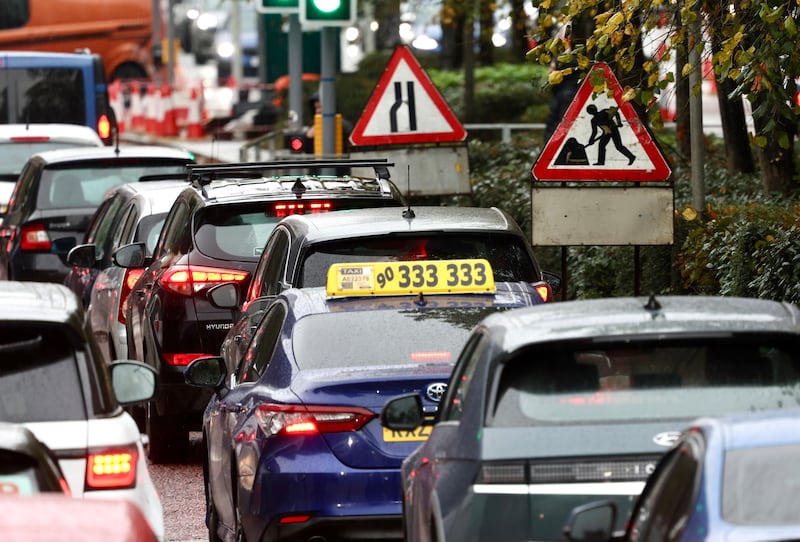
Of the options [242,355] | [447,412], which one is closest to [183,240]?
[242,355]

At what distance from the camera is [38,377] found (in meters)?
6.25

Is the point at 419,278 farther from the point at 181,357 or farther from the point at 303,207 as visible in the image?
the point at 181,357

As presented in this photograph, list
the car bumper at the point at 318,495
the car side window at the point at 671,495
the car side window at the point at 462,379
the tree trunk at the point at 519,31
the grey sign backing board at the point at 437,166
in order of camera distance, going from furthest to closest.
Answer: the tree trunk at the point at 519,31 → the grey sign backing board at the point at 437,166 → the car bumper at the point at 318,495 → the car side window at the point at 462,379 → the car side window at the point at 671,495

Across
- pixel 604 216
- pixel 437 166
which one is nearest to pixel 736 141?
pixel 437 166

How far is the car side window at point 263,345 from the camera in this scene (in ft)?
27.1

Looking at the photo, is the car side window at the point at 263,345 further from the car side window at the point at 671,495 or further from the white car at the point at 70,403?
the car side window at the point at 671,495

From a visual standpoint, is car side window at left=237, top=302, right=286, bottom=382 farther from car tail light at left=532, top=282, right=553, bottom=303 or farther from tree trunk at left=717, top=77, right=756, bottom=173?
tree trunk at left=717, top=77, right=756, bottom=173

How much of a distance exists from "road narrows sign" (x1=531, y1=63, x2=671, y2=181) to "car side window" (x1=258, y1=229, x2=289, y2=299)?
86.8 inches

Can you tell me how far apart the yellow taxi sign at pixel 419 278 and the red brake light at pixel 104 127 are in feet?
76.9

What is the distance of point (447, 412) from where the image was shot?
666 cm

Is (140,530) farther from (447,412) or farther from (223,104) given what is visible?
(223,104)

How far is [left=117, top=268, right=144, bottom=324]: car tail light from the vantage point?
13.6 metres

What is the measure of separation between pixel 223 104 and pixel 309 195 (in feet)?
159

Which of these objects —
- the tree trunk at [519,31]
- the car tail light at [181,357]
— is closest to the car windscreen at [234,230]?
the car tail light at [181,357]
